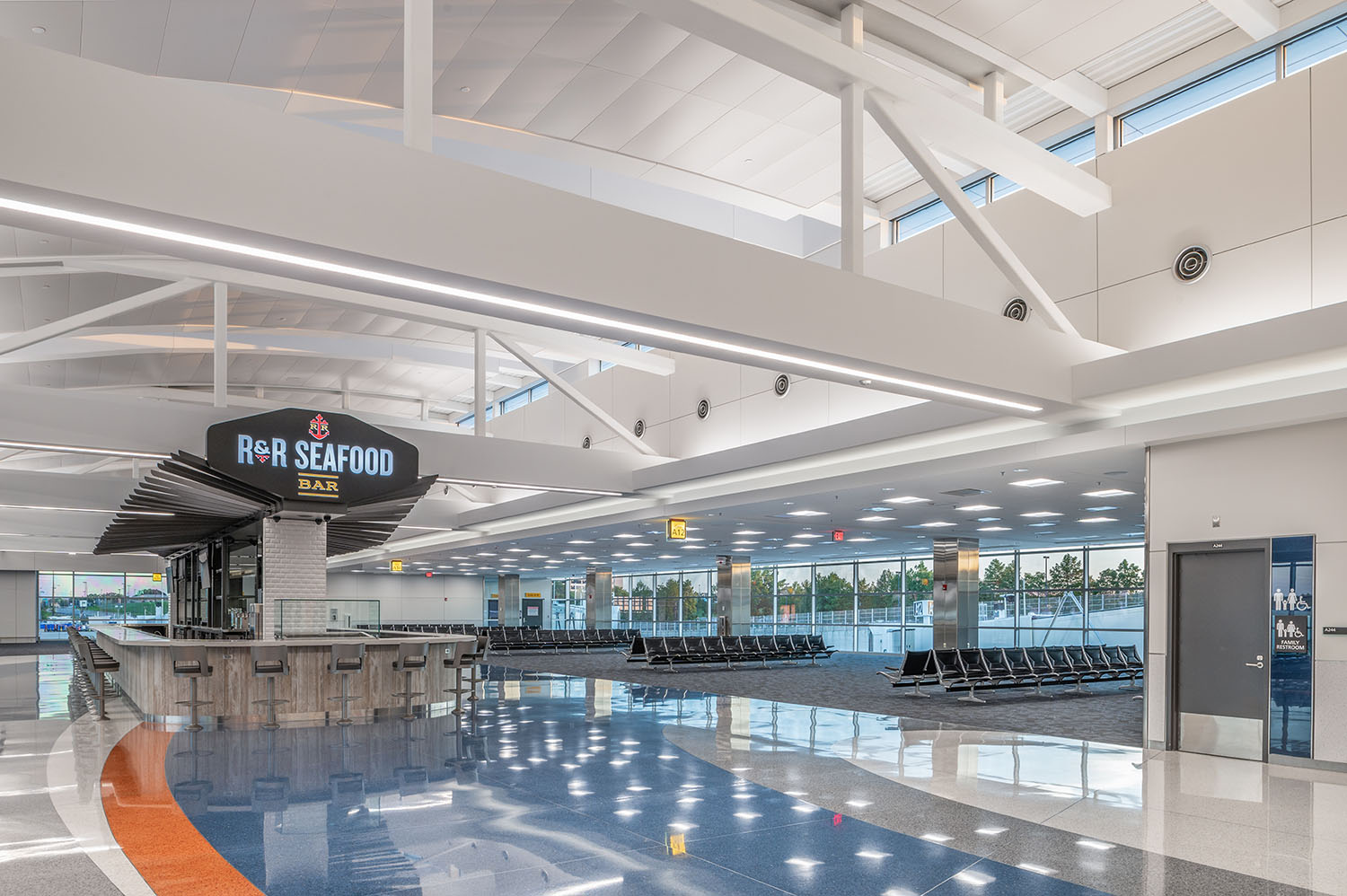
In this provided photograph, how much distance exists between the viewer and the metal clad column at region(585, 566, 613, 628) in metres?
39.1

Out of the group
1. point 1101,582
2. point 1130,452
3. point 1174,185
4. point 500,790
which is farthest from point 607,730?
point 1101,582

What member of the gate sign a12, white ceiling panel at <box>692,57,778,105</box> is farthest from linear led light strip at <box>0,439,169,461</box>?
white ceiling panel at <box>692,57,778,105</box>

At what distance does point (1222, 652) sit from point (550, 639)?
22.2m

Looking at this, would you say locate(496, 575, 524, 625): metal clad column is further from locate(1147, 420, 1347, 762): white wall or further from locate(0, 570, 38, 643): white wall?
A: locate(1147, 420, 1347, 762): white wall

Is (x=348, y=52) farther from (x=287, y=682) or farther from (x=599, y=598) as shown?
(x=599, y=598)

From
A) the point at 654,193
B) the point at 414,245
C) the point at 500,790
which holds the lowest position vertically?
the point at 500,790

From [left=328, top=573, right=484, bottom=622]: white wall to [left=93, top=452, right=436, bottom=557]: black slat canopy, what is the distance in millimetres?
24157

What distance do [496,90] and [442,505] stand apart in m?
14.4

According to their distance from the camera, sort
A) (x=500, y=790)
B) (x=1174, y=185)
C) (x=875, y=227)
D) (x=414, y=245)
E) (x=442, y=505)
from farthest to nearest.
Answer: (x=442, y=505) → (x=875, y=227) → (x=1174, y=185) → (x=500, y=790) → (x=414, y=245)

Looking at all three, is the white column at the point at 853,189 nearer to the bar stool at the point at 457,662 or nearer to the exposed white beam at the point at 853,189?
the exposed white beam at the point at 853,189

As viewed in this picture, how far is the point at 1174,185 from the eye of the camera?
1019cm

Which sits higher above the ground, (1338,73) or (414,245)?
(1338,73)

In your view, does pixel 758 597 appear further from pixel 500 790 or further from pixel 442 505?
pixel 500 790

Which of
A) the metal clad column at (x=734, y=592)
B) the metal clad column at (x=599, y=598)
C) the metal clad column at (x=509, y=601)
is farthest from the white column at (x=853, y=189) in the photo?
the metal clad column at (x=509, y=601)
